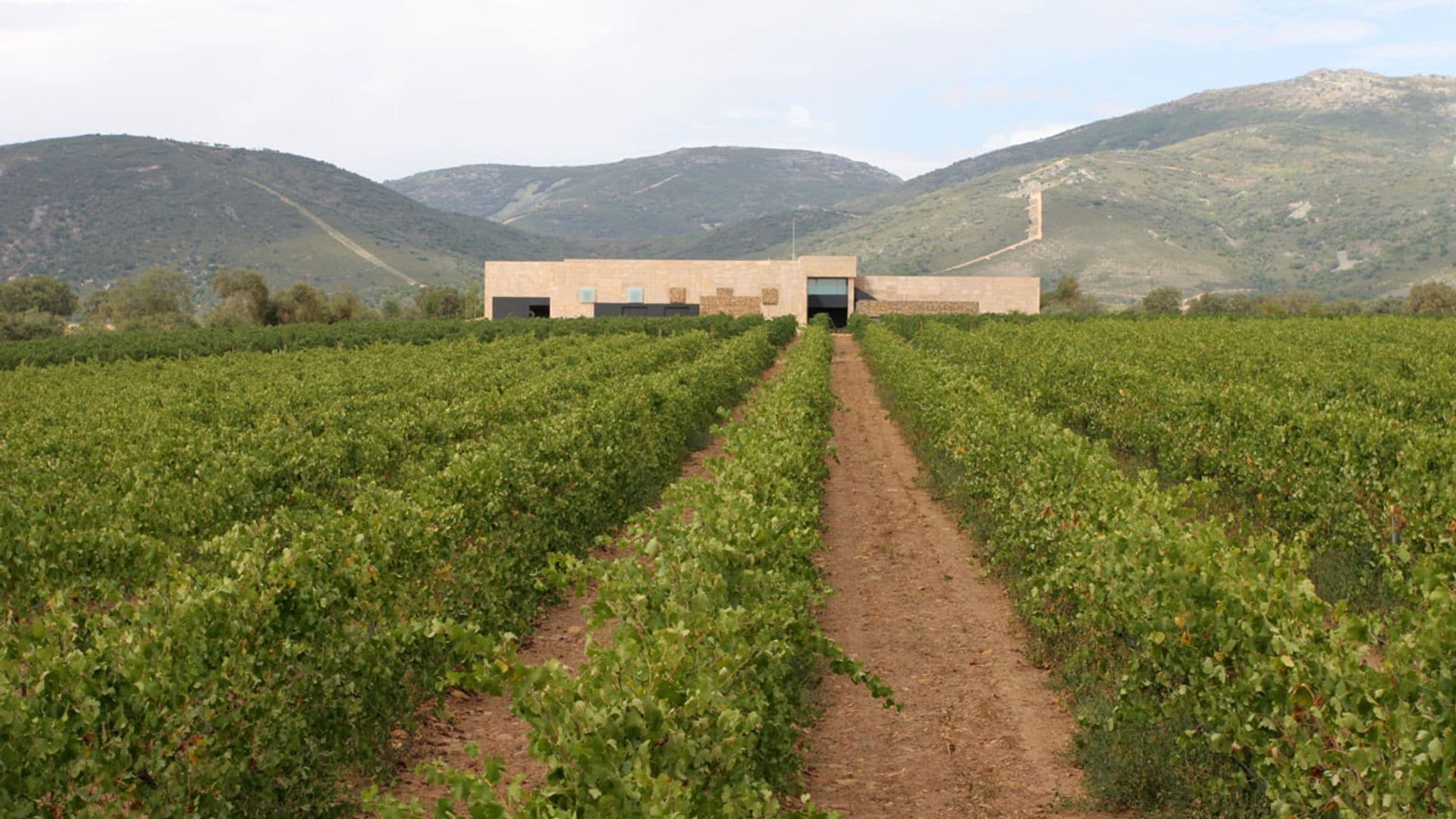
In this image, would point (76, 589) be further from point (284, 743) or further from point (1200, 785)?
point (1200, 785)

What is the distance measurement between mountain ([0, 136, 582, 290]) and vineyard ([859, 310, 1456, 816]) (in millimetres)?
141115

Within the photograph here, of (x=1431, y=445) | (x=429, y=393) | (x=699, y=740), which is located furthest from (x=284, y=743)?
(x=429, y=393)

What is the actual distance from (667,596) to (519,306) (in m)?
76.3

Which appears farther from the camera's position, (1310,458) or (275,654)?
(1310,458)

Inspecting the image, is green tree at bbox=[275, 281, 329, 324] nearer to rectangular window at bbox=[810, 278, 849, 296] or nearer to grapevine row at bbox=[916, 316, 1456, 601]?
rectangular window at bbox=[810, 278, 849, 296]

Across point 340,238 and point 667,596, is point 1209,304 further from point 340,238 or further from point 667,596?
point 340,238

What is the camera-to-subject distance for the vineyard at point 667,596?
4.98 metres

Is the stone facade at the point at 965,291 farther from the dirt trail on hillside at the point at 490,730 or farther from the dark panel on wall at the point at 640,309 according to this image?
the dirt trail on hillside at the point at 490,730

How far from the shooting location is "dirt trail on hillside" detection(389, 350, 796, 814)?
750 centimetres

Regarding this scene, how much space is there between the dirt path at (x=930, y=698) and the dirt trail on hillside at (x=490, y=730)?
1.87 meters

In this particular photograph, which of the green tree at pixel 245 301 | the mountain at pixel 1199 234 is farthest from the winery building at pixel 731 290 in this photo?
the mountain at pixel 1199 234

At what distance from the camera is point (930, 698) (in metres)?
8.97

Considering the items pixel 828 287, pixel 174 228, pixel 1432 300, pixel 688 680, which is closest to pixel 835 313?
pixel 828 287

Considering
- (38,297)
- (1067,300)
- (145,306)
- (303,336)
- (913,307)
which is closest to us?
(303,336)
